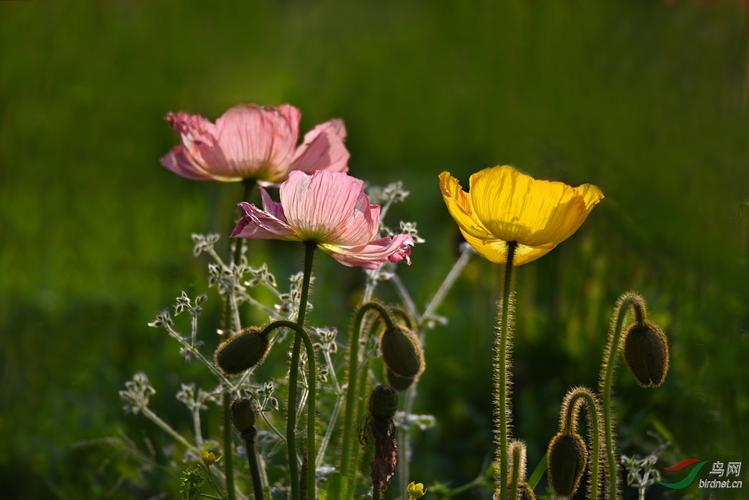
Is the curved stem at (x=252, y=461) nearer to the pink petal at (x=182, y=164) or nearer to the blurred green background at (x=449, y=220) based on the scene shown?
the blurred green background at (x=449, y=220)

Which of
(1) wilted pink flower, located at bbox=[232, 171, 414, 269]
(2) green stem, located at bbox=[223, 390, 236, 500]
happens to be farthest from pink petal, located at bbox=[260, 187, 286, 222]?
(2) green stem, located at bbox=[223, 390, 236, 500]

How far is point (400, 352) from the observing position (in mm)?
949

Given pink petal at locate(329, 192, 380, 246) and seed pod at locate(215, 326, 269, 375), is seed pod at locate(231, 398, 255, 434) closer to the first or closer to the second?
seed pod at locate(215, 326, 269, 375)

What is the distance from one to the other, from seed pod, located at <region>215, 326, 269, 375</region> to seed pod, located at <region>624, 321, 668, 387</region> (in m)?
0.35

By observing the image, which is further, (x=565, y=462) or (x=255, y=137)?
(x=255, y=137)

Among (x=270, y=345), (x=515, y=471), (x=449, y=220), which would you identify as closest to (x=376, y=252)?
(x=270, y=345)

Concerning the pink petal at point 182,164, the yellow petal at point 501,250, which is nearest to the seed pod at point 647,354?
the yellow petal at point 501,250

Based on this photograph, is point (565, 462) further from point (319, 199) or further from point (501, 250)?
point (319, 199)

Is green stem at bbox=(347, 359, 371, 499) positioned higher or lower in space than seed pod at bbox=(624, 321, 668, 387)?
lower

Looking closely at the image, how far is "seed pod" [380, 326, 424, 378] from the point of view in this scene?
3.11 ft

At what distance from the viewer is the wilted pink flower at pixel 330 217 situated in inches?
37.4

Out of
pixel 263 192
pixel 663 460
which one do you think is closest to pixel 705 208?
pixel 663 460

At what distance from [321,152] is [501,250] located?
26 cm

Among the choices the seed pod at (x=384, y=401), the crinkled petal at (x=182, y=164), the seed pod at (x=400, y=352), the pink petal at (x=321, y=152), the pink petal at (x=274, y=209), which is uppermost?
the pink petal at (x=321, y=152)
